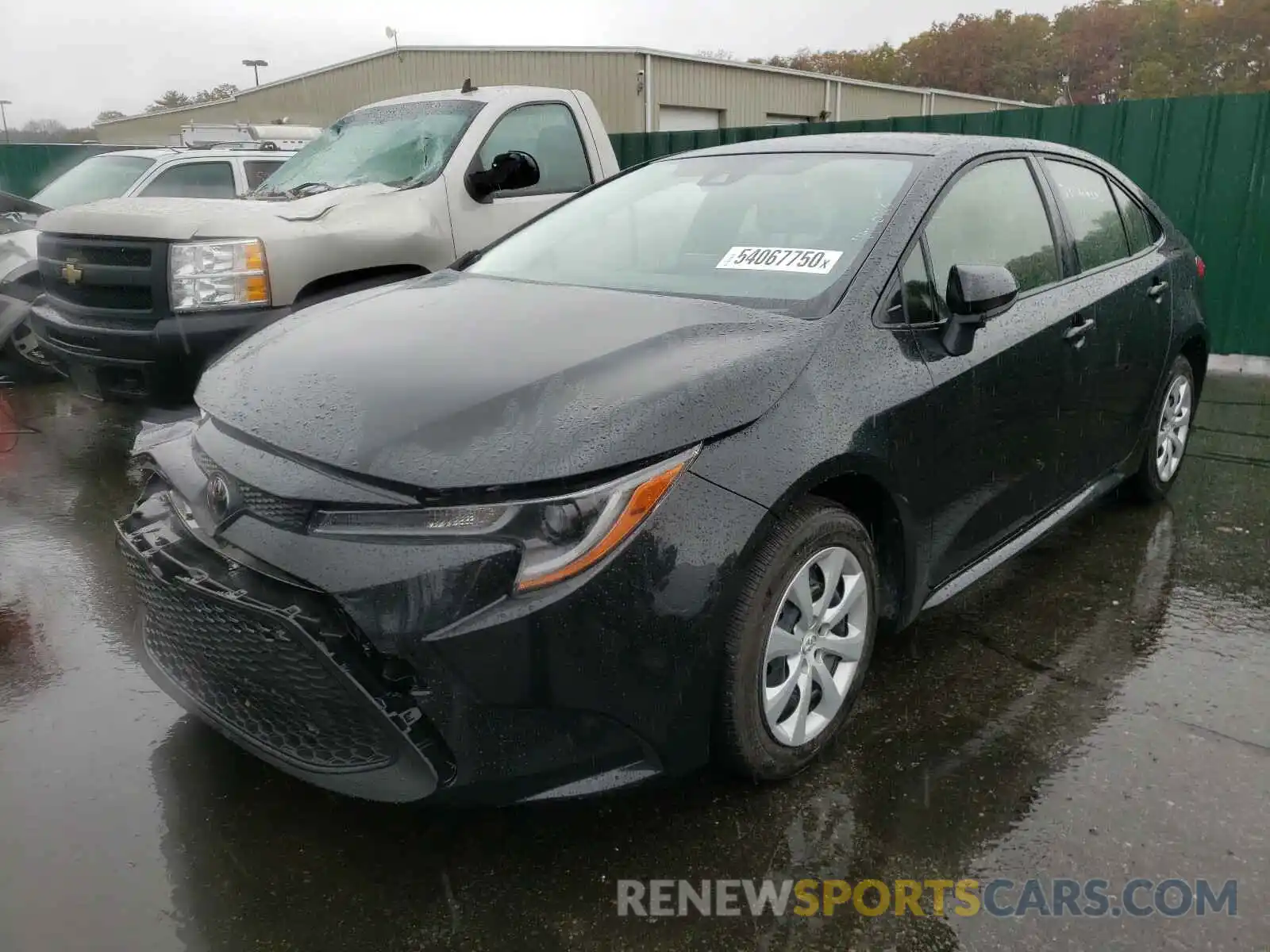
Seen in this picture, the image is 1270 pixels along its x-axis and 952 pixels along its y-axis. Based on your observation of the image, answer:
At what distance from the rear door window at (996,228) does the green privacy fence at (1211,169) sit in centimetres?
413

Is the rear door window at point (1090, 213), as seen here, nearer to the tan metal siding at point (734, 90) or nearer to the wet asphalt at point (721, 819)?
the wet asphalt at point (721, 819)

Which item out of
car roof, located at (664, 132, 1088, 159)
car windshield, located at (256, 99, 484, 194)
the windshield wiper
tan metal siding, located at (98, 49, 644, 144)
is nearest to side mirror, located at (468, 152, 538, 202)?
car windshield, located at (256, 99, 484, 194)

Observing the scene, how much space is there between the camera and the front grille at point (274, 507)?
2027 mm

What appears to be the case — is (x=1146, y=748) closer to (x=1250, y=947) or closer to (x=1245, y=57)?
(x=1250, y=947)

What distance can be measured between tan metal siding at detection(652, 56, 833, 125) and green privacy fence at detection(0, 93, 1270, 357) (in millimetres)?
14120

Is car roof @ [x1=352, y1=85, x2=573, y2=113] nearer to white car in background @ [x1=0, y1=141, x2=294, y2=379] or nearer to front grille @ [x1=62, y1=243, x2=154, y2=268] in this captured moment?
white car in background @ [x1=0, y1=141, x2=294, y2=379]

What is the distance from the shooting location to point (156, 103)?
137ft

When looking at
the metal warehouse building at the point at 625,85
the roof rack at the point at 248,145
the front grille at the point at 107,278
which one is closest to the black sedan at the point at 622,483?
the front grille at the point at 107,278

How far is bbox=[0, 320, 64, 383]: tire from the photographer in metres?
6.55

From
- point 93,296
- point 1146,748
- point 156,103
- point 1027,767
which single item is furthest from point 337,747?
point 156,103

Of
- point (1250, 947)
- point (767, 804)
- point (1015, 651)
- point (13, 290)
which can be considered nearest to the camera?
point (1250, 947)

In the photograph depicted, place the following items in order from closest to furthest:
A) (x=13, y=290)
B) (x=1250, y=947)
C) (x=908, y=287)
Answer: (x=1250, y=947) < (x=908, y=287) < (x=13, y=290)

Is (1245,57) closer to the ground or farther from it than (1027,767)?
farther from it

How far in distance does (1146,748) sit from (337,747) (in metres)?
2.14
